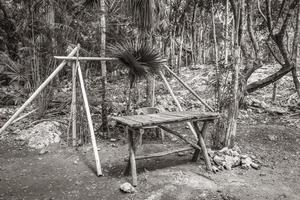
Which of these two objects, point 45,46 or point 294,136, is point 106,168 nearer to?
point 45,46

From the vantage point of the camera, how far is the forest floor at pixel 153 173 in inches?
163

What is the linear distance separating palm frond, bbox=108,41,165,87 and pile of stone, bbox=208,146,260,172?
2.26 meters

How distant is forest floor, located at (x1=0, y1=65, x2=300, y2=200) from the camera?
414 centimetres

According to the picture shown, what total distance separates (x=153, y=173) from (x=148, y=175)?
0.41 ft

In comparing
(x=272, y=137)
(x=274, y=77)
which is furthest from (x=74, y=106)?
(x=274, y=77)

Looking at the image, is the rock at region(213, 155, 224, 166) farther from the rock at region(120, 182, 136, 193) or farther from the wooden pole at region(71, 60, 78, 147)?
the wooden pole at region(71, 60, 78, 147)

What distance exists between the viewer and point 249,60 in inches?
282

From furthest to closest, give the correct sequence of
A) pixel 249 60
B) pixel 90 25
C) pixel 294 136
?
pixel 90 25 < pixel 249 60 < pixel 294 136

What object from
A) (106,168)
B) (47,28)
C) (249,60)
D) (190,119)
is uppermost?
(47,28)

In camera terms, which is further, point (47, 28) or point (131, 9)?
point (47, 28)

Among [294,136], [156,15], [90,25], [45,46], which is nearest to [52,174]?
[45,46]

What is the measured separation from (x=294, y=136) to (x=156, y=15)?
4403 mm

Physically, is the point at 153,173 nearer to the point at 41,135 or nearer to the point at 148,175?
the point at 148,175

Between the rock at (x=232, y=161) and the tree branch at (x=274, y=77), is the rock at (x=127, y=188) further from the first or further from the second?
the tree branch at (x=274, y=77)
